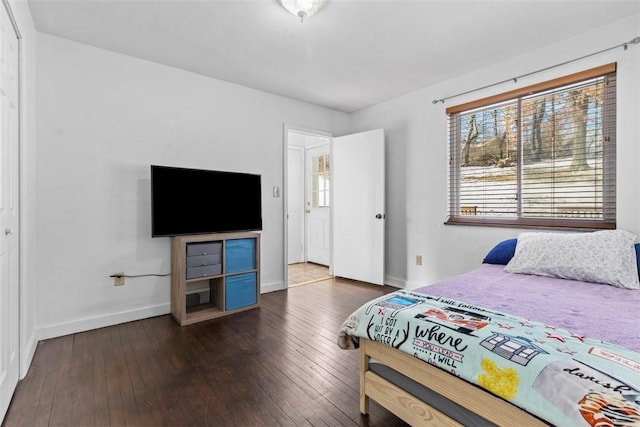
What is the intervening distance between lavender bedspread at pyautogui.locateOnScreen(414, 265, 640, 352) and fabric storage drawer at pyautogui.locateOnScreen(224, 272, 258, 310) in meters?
1.96

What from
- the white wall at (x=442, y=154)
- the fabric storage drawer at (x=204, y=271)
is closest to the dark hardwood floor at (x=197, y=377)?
the fabric storage drawer at (x=204, y=271)

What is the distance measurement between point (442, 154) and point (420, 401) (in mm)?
2880

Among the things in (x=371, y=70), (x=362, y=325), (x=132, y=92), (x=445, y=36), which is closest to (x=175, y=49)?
(x=132, y=92)

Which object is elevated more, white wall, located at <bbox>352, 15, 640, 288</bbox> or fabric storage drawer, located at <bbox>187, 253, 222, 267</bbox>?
white wall, located at <bbox>352, 15, 640, 288</bbox>

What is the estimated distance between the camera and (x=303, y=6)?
2129 millimetres

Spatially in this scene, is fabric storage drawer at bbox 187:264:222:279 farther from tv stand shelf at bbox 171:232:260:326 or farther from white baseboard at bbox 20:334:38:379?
white baseboard at bbox 20:334:38:379

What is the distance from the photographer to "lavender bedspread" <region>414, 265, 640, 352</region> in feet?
4.18

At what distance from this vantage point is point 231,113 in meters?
3.54

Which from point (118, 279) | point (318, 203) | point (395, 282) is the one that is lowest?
point (395, 282)

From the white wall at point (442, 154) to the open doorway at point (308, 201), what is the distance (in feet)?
4.31

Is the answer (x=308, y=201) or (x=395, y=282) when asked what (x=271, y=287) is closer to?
(x=395, y=282)

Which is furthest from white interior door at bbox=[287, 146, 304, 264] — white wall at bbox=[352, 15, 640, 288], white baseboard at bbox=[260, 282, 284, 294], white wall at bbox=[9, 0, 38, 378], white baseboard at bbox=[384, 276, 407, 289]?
white wall at bbox=[9, 0, 38, 378]

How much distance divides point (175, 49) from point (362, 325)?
2816 millimetres

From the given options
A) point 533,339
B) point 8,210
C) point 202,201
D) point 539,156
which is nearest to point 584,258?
point 539,156
